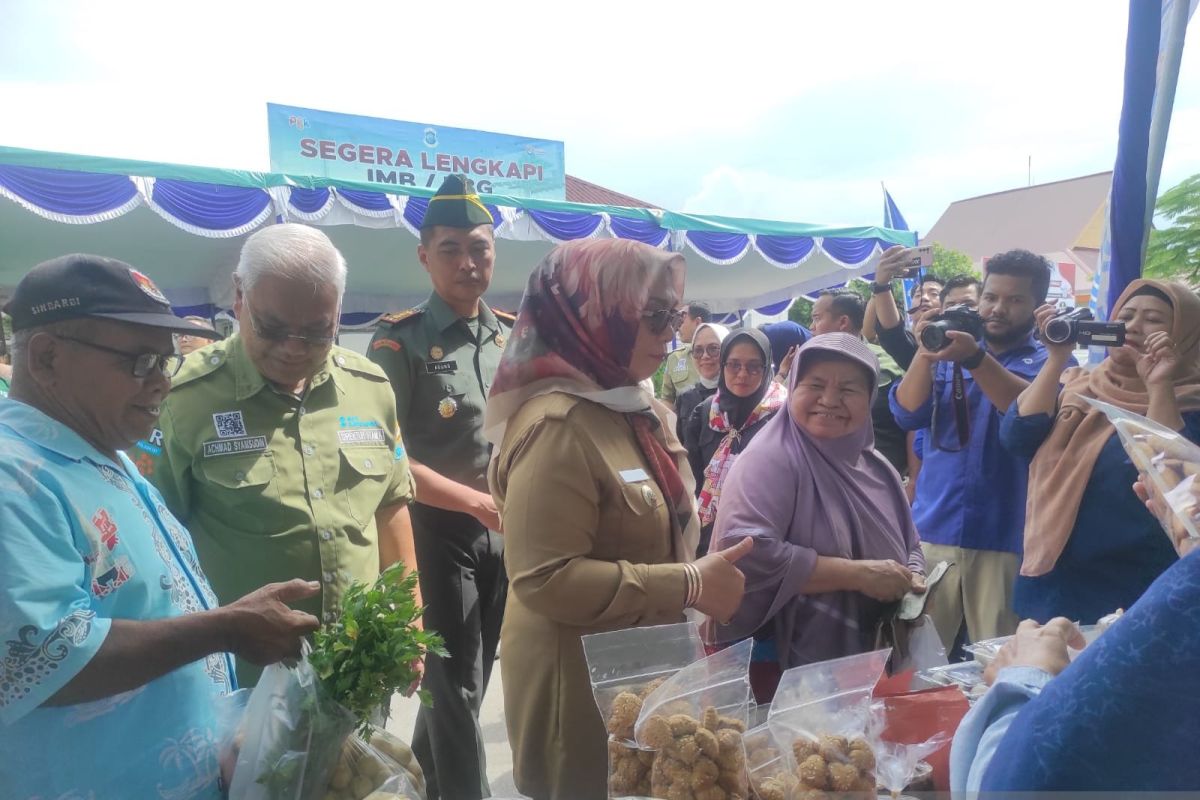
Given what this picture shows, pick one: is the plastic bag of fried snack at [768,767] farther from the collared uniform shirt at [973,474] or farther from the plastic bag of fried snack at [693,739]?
→ the collared uniform shirt at [973,474]

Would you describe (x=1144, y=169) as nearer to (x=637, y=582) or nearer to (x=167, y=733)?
(x=637, y=582)

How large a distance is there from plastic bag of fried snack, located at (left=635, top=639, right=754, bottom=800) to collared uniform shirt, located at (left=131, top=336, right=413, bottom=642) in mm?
978

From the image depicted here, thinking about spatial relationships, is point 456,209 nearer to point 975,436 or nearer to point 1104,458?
point 975,436

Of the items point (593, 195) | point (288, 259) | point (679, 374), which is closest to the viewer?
point (288, 259)

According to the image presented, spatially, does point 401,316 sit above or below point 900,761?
above

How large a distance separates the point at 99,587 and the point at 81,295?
0.48 meters

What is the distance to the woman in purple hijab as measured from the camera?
1.97 metres

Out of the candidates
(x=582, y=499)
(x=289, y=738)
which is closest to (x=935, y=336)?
(x=582, y=499)

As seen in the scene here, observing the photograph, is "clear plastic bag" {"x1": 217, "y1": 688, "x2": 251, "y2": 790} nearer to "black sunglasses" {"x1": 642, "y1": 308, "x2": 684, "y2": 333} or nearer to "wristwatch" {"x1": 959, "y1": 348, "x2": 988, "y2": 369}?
"black sunglasses" {"x1": 642, "y1": 308, "x2": 684, "y2": 333}

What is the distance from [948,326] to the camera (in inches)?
113

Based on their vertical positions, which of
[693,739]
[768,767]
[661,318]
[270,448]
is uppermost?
[661,318]

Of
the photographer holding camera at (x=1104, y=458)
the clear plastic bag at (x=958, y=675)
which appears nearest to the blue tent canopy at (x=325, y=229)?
the photographer holding camera at (x=1104, y=458)

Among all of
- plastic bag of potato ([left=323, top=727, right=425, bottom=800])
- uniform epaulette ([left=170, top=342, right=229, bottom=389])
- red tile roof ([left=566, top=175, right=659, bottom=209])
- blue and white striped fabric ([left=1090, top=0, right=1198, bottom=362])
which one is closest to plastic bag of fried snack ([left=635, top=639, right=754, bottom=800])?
plastic bag of potato ([left=323, top=727, right=425, bottom=800])

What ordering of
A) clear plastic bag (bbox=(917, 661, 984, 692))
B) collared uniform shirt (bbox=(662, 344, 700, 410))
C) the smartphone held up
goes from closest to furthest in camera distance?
clear plastic bag (bbox=(917, 661, 984, 692)) → the smartphone held up → collared uniform shirt (bbox=(662, 344, 700, 410))
